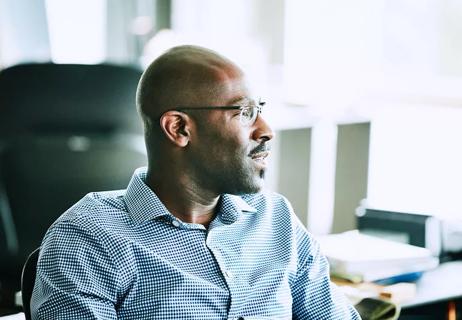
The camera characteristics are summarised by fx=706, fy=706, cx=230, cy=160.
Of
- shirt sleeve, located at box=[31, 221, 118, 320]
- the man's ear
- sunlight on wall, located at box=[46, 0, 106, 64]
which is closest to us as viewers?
shirt sleeve, located at box=[31, 221, 118, 320]

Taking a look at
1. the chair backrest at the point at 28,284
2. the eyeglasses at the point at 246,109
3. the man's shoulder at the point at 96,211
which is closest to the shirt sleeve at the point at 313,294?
the eyeglasses at the point at 246,109

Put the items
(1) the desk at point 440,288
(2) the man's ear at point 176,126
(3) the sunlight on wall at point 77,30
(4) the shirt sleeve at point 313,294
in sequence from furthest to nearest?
A: (3) the sunlight on wall at point 77,30 → (1) the desk at point 440,288 → (4) the shirt sleeve at point 313,294 → (2) the man's ear at point 176,126

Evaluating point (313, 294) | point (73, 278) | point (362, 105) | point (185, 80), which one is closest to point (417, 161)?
point (362, 105)

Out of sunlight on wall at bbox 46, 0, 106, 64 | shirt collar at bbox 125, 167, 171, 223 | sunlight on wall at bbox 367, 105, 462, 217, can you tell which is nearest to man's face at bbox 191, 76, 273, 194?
shirt collar at bbox 125, 167, 171, 223

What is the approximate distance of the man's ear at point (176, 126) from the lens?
53.8 inches

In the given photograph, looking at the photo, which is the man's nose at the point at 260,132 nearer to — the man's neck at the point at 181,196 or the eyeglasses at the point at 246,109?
the eyeglasses at the point at 246,109

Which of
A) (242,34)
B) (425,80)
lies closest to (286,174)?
(425,80)

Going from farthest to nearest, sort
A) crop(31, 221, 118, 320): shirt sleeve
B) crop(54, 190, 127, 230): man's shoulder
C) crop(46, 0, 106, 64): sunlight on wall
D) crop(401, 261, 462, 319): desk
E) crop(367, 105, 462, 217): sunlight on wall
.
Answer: crop(46, 0, 106, 64): sunlight on wall < crop(367, 105, 462, 217): sunlight on wall < crop(401, 261, 462, 319): desk < crop(54, 190, 127, 230): man's shoulder < crop(31, 221, 118, 320): shirt sleeve

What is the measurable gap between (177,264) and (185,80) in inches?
13.8

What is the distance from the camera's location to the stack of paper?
6.15 ft

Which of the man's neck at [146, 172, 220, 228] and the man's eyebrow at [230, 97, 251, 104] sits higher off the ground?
the man's eyebrow at [230, 97, 251, 104]

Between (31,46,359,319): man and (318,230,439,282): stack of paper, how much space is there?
1.26 ft

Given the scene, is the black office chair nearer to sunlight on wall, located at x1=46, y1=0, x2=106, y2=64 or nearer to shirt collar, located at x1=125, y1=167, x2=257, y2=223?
shirt collar, located at x1=125, y1=167, x2=257, y2=223

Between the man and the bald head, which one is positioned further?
the bald head
